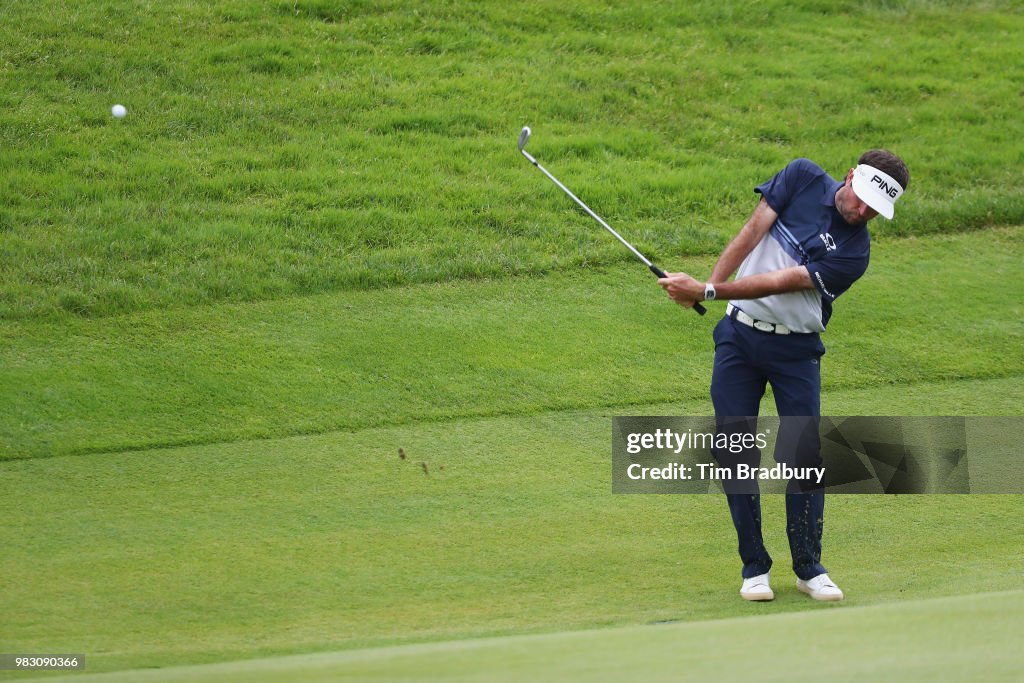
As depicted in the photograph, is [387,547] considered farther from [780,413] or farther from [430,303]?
[430,303]

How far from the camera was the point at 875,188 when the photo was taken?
5.21 meters

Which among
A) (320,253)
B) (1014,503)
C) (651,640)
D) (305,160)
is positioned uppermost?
(305,160)

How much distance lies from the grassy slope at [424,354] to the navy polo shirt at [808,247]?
3.07 meters

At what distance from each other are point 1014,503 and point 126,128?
29.9ft

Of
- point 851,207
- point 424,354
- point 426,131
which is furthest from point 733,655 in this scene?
point 426,131

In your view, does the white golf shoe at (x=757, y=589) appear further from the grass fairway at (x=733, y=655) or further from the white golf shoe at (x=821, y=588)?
the grass fairway at (x=733, y=655)

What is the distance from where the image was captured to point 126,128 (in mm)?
12109

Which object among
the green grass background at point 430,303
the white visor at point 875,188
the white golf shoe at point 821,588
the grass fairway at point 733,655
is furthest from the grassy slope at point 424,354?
the grass fairway at point 733,655

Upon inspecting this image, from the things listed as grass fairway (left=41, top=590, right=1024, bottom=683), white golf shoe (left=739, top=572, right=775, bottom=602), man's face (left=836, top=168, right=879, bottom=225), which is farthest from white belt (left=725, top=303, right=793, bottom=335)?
grass fairway (left=41, top=590, right=1024, bottom=683)

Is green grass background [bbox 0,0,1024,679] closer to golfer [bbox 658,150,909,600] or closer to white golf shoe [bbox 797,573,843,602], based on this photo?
white golf shoe [bbox 797,573,843,602]

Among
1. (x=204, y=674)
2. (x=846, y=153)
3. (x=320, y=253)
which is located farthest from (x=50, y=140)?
(x=204, y=674)

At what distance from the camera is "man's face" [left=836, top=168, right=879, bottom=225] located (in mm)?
5238

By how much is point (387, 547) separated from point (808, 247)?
242cm

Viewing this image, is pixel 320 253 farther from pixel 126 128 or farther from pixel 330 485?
pixel 330 485
